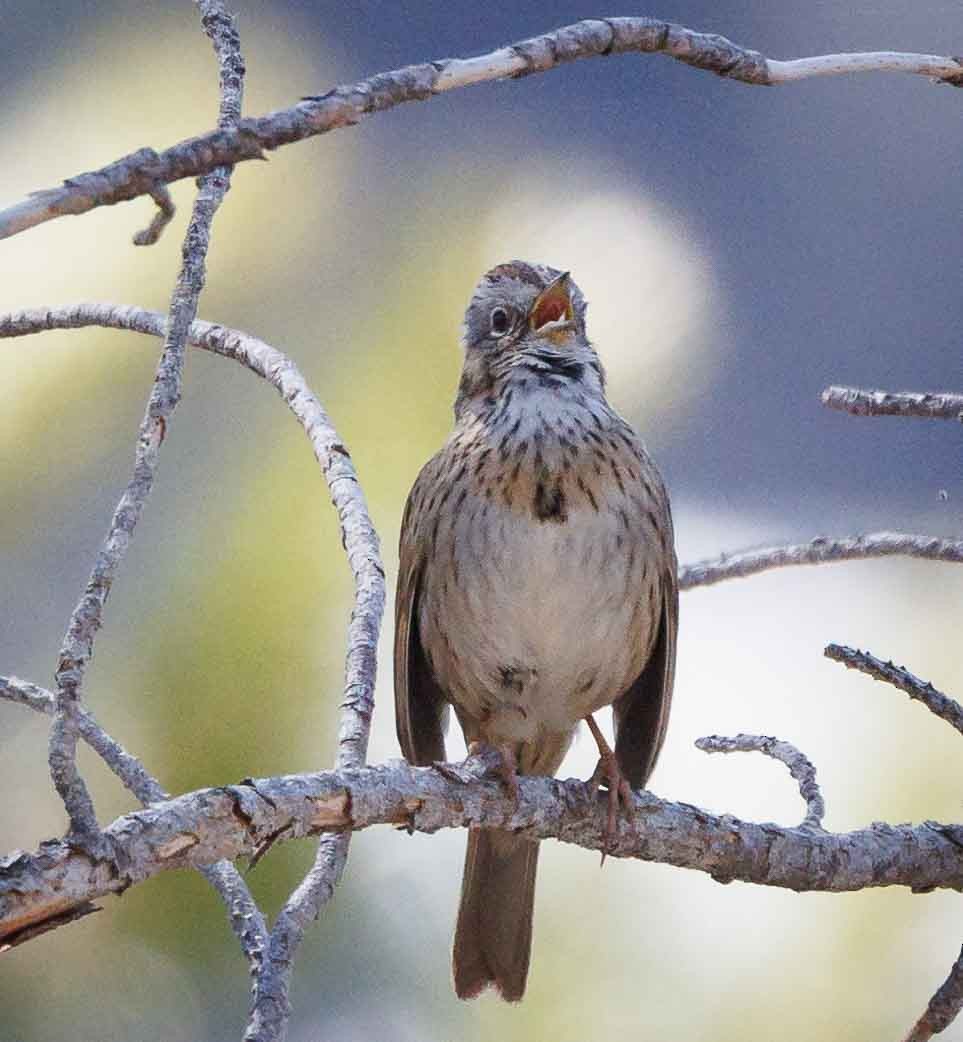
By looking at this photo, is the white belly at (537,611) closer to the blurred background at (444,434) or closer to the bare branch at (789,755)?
the bare branch at (789,755)

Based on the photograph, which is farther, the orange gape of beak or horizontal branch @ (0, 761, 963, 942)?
the orange gape of beak

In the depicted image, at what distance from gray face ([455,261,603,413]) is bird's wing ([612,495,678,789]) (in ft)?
0.74

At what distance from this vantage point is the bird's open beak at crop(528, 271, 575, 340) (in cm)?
197

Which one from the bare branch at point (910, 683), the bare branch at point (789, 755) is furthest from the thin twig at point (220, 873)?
the bare branch at point (910, 683)

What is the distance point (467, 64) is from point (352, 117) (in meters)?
0.15

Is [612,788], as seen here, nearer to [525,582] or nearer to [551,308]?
[525,582]

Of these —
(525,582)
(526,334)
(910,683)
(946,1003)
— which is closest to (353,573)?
(525,582)

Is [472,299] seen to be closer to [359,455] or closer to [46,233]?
[359,455]

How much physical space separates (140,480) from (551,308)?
2.99 ft

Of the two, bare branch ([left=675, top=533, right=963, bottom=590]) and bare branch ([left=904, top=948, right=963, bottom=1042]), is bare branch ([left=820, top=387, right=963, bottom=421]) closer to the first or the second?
bare branch ([left=675, top=533, right=963, bottom=590])

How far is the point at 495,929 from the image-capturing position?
197cm

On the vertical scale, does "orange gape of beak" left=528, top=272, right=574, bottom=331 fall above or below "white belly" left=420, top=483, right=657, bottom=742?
above

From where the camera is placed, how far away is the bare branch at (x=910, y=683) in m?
1.53

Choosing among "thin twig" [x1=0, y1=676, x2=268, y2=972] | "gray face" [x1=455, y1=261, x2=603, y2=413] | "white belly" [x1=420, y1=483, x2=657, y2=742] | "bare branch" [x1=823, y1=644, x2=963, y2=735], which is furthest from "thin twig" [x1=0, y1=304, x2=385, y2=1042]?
"bare branch" [x1=823, y1=644, x2=963, y2=735]
